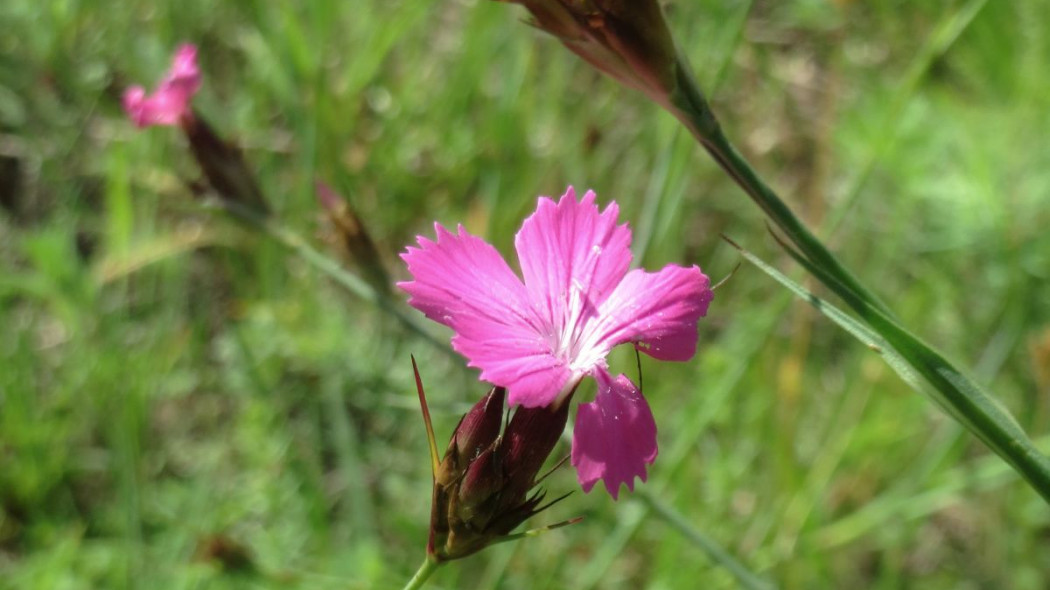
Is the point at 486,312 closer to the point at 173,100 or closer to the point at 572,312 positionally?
the point at 572,312

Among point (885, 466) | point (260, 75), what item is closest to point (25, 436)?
point (260, 75)

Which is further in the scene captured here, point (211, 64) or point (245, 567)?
point (211, 64)

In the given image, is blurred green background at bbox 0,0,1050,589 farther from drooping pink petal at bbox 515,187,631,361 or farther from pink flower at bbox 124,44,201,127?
drooping pink petal at bbox 515,187,631,361

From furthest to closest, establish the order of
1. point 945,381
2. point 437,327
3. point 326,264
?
point 437,327 < point 326,264 < point 945,381

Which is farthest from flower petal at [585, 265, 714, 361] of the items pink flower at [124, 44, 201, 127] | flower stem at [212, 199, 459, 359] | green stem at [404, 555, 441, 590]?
pink flower at [124, 44, 201, 127]

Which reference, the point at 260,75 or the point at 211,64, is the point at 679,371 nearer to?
the point at 260,75

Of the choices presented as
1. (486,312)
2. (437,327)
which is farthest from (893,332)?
(437,327)

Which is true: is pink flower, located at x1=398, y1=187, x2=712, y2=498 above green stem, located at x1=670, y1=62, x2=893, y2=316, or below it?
below
